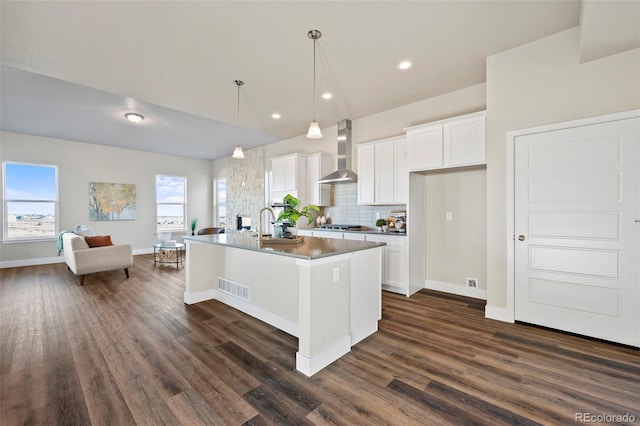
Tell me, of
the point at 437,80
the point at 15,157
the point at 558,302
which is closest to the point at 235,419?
the point at 558,302

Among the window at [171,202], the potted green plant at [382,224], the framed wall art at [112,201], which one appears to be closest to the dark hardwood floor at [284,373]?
the potted green plant at [382,224]

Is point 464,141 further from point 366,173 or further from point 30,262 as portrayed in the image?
point 30,262

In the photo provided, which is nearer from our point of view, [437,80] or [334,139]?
[437,80]

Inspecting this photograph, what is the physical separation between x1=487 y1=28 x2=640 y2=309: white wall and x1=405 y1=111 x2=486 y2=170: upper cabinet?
0.19 metres

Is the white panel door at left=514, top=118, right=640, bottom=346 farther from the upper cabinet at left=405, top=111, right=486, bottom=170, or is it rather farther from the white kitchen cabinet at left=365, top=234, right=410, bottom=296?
the white kitchen cabinet at left=365, top=234, right=410, bottom=296

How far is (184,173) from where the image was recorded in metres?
8.34

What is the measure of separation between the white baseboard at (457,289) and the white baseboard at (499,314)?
0.67m

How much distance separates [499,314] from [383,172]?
233 cm

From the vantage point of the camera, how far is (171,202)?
320 inches

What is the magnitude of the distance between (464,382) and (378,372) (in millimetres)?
583

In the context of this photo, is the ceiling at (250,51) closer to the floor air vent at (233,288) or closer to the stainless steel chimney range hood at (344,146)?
the stainless steel chimney range hood at (344,146)

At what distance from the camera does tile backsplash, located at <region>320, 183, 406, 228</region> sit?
466cm

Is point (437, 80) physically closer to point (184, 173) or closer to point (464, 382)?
point (464, 382)

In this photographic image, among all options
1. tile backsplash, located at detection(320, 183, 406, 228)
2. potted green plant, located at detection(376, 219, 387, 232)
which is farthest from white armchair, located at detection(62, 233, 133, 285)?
potted green plant, located at detection(376, 219, 387, 232)
